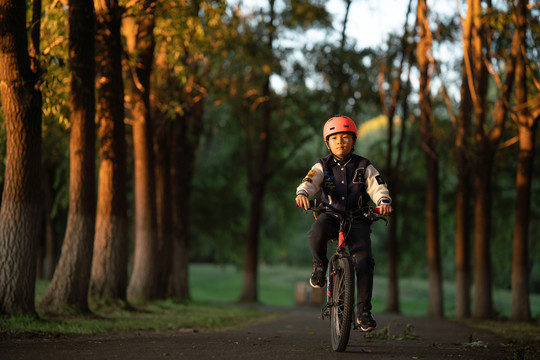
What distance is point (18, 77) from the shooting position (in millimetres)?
11531

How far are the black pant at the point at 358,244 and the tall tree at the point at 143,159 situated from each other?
11.1m

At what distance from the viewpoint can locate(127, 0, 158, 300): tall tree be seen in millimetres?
19016

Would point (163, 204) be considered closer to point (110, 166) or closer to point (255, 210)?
point (110, 166)

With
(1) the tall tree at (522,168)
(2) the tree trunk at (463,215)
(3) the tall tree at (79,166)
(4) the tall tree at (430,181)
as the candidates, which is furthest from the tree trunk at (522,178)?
(3) the tall tree at (79,166)

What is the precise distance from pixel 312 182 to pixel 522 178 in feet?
43.1

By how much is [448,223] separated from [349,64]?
904 cm

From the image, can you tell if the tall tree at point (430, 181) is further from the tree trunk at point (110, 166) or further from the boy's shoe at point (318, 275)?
the boy's shoe at point (318, 275)

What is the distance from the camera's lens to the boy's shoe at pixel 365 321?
785 cm

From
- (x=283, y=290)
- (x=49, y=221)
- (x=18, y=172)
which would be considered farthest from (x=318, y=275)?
(x=283, y=290)

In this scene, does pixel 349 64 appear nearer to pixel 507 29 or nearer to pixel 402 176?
pixel 402 176

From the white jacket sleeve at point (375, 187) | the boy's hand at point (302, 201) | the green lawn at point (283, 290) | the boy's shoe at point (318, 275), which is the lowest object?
the green lawn at point (283, 290)

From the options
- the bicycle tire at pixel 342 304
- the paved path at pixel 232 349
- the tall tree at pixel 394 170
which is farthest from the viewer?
the tall tree at pixel 394 170

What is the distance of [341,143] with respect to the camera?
8.17 metres

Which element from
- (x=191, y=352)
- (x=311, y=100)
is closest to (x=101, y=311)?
(x=191, y=352)
